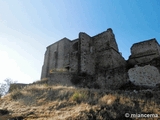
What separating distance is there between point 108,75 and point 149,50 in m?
8.06

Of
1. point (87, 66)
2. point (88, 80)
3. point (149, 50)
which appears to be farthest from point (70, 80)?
point (149, 50)

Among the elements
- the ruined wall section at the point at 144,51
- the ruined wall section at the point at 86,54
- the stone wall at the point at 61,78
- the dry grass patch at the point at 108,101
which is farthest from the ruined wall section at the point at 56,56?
the dry grass patch at the point at 108,101

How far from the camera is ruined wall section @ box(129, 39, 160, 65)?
17.1 meters

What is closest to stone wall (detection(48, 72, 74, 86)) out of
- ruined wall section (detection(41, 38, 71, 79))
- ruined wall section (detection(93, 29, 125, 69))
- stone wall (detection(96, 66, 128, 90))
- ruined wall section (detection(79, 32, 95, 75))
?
ruined wall section (detection(79, 32, 95, 75))

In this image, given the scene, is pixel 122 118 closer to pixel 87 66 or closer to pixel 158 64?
pixel 158 64

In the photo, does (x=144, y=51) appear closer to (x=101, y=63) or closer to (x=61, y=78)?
(x=101, y=63)

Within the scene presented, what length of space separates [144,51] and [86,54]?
24.0 feet

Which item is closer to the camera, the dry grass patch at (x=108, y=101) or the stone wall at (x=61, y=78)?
the dry grass patch at (x=108, y=101)

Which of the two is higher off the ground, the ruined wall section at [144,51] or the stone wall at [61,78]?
the ruined wall section at [144,51]

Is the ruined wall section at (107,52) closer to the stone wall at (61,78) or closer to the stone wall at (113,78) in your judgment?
the stone wall at (113,78)

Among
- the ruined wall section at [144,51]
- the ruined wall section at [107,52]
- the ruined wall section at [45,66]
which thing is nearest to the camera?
the ruined wall section at [144,51]

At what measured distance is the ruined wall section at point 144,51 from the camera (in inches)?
673

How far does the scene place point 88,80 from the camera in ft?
46.4

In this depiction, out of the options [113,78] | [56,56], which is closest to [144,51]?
[113,78]
